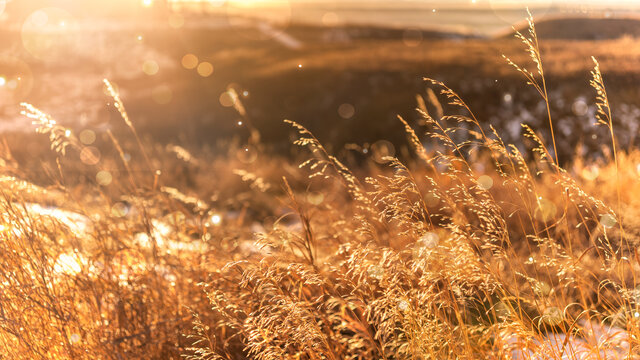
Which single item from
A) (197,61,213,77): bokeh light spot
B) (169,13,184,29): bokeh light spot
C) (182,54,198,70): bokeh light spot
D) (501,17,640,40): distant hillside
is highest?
(501,17,640,40): distant hillside

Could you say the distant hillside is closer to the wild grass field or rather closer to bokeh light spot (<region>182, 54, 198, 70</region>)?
bokeh light spot (<region>182, 54, 198, 70</region>)

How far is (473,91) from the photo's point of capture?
51.5 ft

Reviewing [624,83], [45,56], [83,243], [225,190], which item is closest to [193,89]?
[225,190]

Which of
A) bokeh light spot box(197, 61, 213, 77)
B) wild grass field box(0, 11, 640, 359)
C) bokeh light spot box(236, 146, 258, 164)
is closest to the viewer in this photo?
wild grass field box(0, 11, 640, 359)

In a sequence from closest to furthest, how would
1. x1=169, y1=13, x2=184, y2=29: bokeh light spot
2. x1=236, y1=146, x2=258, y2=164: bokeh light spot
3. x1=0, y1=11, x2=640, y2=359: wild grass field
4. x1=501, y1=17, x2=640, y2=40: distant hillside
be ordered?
x1=0, y1=11, x2=640, y2=359: wild grass field < x1=236, y1=146, x2=258, y2=164: bokeh light spot < x1=501, y1=17, x2=640, y2=40: distant hillside < x1=169, y1=13, x2=184, y2=29: bokeh light spot

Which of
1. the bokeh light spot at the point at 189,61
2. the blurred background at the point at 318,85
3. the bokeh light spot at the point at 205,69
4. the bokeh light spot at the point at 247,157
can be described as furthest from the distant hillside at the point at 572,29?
the bokeh light spot at the point at 189,61

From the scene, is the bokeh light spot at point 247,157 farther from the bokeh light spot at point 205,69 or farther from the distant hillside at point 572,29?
the distant hillside at point 572,29

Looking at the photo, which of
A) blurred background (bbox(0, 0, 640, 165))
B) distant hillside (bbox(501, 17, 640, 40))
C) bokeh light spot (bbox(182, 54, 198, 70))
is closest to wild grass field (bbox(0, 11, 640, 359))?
blurred background (bbox(0, 0, 640, 165))

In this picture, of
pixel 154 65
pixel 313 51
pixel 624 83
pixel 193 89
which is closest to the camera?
pixel 624 83

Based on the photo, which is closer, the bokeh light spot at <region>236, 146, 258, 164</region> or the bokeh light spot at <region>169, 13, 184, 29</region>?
the bokeh light spot at <region>236, 146, 258, 164</region>

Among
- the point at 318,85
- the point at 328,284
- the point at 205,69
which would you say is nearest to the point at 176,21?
the point at 205,69

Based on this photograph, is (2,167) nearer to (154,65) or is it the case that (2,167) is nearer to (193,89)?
(193,89)

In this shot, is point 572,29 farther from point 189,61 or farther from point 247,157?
point 247,157

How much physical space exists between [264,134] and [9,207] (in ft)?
39.8
